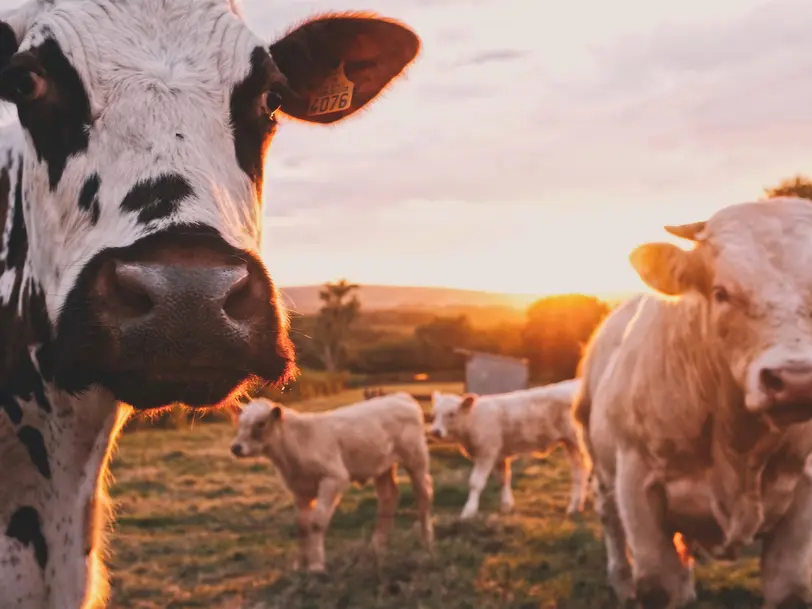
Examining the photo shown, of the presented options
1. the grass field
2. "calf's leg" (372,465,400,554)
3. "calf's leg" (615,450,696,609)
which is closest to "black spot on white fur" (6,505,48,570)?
"calf's leg" (615,450,696,609)

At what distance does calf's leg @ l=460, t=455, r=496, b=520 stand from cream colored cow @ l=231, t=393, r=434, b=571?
1045 millimetres

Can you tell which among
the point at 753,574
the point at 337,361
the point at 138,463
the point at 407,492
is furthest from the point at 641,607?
the point at 337,361

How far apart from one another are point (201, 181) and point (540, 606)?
15.7ft

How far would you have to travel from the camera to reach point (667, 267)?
Result: 4.25 m

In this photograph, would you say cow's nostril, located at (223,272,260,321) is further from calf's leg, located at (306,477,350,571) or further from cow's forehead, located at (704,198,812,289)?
calf's leg, located at (306,477,350,571)

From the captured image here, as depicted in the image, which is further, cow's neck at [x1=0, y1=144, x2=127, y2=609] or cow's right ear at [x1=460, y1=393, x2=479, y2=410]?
cow's right ear at [x1=460, y1=393, x2=479, y2=410]

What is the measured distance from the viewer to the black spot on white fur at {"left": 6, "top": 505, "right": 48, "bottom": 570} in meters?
2.42

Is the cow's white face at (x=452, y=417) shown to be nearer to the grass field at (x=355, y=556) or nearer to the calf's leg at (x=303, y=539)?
the grass field at (x=355, y=556)

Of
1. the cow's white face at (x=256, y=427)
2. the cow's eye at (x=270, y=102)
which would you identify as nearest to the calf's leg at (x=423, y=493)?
the cow's white face at (x=256, y=427)

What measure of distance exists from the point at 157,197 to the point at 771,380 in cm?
269

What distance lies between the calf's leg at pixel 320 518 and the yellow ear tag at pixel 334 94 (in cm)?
498

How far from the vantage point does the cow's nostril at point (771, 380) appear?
3.55m

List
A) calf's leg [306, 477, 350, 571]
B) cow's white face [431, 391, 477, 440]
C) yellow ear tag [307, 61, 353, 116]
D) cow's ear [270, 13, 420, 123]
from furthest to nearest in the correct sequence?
1. cow's white face [431, 391, 477, 440]
2. calf's leg [306, 477, 350, 571]
3. yellow ear tag [307, 61, 353, 116]
4. cow's ear [270, 13, 420, 123]

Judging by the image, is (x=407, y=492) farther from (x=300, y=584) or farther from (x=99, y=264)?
(x=99, y=264)
